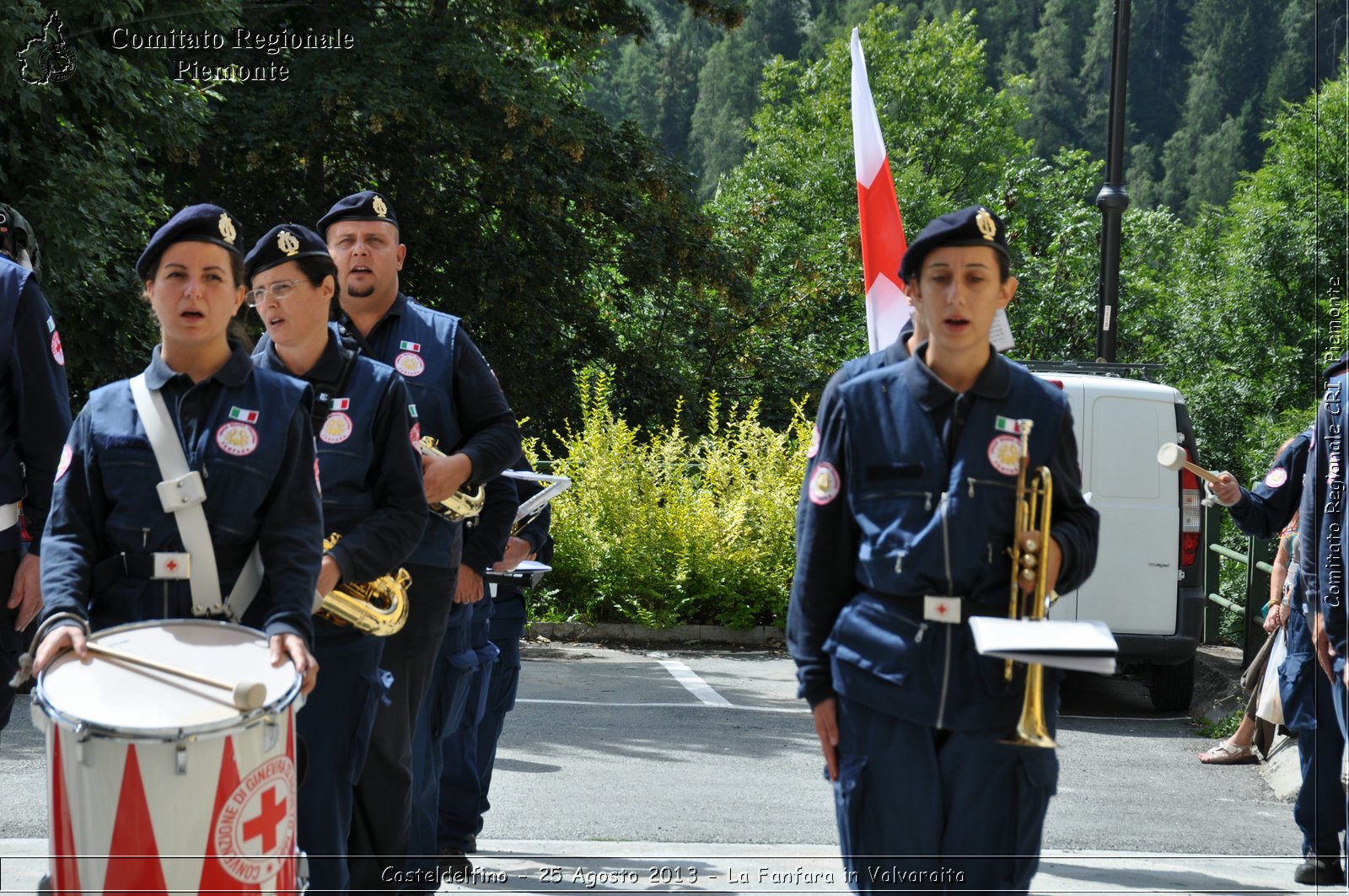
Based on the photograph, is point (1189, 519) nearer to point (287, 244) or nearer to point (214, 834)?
point (287, 244)

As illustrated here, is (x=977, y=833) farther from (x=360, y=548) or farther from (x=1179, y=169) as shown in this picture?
(x=1179, y=169)

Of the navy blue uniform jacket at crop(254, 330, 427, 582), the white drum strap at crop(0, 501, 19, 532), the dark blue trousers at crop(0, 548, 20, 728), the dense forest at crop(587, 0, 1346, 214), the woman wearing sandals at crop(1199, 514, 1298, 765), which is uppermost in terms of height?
the dense forest at crop(587, 0, 1346, 214)

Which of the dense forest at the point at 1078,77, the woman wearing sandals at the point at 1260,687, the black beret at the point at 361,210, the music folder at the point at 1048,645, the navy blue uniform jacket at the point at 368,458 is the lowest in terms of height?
the woman wearing sandals at the point at 1260,687

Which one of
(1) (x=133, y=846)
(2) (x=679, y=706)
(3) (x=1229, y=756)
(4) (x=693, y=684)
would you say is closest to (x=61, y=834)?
(1) (x=133, y=846)

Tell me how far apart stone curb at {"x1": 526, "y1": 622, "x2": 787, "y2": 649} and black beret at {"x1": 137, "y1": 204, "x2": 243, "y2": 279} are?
10321 millimetres

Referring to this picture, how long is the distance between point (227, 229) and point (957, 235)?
180 cm

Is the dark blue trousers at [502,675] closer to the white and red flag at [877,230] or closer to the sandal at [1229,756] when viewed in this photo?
the white and red flag at [877,230]

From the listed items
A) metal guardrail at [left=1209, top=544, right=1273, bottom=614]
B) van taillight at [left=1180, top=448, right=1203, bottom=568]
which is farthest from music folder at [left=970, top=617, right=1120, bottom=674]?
van taillight at [left=1180, top=448, right=1203, bottom=568]

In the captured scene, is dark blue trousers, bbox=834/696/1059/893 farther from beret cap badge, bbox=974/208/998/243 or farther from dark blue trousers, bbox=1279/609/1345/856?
dark blue trousers, bbox=1279/609/1345/856

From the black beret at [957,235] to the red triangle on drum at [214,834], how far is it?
193 cm

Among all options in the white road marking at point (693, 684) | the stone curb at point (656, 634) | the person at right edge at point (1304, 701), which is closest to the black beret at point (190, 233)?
the person at right edge at point (1304, 701)

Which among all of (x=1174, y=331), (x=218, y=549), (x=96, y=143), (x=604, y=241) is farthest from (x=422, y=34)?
(x=1174, y=331)

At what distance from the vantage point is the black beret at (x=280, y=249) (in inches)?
184

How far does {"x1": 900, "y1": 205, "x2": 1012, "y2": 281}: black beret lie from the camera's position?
12.5 feet
